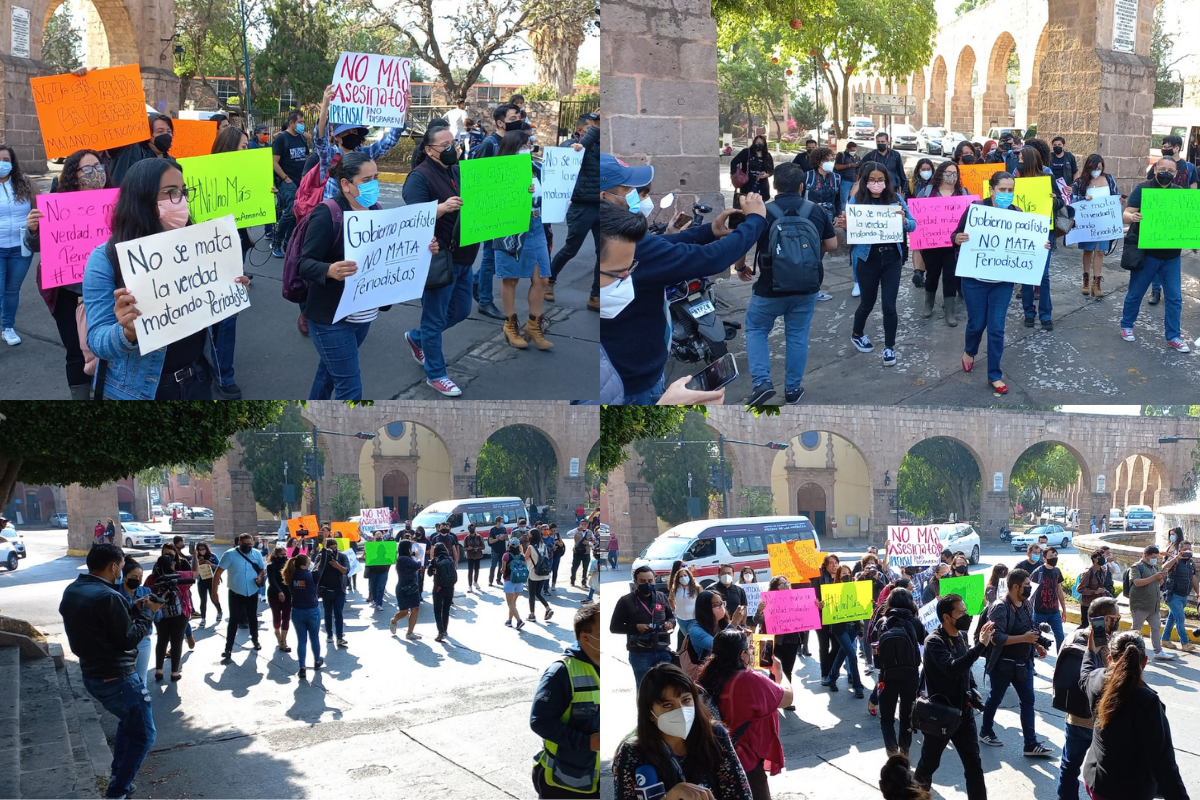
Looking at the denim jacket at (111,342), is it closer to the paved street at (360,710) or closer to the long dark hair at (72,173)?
the long dark hair at (72,173)

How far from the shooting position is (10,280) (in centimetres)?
707

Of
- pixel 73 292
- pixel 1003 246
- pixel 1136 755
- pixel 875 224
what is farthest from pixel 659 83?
pixel 1136 755

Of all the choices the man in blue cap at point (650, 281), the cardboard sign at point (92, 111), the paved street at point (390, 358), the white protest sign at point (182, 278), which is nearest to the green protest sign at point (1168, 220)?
the paved street at point (390, 358)

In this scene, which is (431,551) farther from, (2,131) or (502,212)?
(2,131)

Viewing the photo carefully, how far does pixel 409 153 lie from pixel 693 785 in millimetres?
8701

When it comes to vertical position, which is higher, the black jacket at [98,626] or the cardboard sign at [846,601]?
the black jacket at [98,626]

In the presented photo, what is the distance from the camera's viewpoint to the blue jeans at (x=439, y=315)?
6324 mm

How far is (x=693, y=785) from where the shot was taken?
368 centimetres

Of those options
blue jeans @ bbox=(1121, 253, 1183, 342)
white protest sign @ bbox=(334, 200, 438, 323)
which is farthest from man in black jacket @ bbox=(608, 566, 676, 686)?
blue jeans @ bbox=(1121, 253, 1183, 342)

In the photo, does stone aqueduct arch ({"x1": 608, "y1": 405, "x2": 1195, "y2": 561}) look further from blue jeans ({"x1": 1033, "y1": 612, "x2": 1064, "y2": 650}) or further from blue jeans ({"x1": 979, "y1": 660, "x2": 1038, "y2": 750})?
blue jeans ({"x1": 979, "y1": 660, "x2": 1038, "y2": 750})

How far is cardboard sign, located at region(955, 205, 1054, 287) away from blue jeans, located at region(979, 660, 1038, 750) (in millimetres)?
2822

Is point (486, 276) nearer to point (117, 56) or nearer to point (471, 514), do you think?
point (471, 514)

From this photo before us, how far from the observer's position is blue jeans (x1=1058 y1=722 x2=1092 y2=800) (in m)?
5.17

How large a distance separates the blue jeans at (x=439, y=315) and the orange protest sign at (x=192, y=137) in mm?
2510
